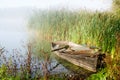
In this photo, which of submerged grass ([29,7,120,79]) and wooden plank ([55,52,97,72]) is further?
submerged grass ([29,7,120,79])

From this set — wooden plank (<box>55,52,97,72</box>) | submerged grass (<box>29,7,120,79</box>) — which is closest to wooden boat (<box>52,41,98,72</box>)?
wooden plank (<box>55,52,97,72</box>)

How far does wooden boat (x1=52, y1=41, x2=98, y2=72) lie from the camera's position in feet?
32.3

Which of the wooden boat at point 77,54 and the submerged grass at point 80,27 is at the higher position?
the submerged grass at point 80,27

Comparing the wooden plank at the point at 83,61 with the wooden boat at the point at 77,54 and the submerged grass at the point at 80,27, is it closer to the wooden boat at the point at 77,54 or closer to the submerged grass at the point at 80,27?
the wooden boat at the point at 77,54

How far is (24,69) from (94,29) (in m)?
4.58

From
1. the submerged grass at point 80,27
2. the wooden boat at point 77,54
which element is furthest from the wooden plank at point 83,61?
the submerged grass at point 80,27

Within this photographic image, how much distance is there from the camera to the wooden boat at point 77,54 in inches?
388

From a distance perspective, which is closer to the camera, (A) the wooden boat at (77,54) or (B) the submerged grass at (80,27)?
(A) the wooden boat at (77,54)

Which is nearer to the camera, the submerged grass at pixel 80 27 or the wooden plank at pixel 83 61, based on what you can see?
the wooden plank at pixel 83 61

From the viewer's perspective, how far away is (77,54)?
10.8 metres

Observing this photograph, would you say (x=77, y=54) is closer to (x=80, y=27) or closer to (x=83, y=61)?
(x=83, y=61)

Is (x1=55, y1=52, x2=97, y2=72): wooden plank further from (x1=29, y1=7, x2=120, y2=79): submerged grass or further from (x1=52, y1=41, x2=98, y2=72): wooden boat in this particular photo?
(x1=29, y1=7, x2=120, y2=79): submerged grass

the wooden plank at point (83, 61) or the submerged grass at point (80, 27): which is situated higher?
the submerged grass at point (80, 27)

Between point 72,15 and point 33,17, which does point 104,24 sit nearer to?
point 72,15
